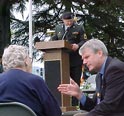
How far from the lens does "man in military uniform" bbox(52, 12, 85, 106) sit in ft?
20.1

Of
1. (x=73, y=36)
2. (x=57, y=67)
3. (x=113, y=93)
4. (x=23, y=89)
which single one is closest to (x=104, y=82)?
(x=113, y=93)

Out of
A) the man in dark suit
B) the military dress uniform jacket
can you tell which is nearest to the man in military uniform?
the military dress uniform jacket

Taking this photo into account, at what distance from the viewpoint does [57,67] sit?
582 centimetres

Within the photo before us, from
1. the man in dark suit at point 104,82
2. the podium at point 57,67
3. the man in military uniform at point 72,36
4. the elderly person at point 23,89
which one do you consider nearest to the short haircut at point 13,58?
the elderly person at point 23,89

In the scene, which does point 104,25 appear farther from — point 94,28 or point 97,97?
point 97,97

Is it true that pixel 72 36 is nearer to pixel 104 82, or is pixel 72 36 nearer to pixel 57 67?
pixel 57 67

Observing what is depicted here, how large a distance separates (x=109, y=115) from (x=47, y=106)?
68 cm

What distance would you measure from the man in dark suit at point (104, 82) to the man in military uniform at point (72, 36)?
205cm

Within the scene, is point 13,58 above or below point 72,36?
below

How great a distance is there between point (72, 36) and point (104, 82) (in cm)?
243

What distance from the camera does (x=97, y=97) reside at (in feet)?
13.5

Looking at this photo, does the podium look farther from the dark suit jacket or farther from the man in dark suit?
the dark suit jacket

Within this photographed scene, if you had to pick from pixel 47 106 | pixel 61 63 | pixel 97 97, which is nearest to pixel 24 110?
pixel 47 106

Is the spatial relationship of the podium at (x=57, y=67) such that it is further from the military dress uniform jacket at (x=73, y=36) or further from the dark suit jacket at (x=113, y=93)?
the dark suit jacket at (x=113, y=93)
